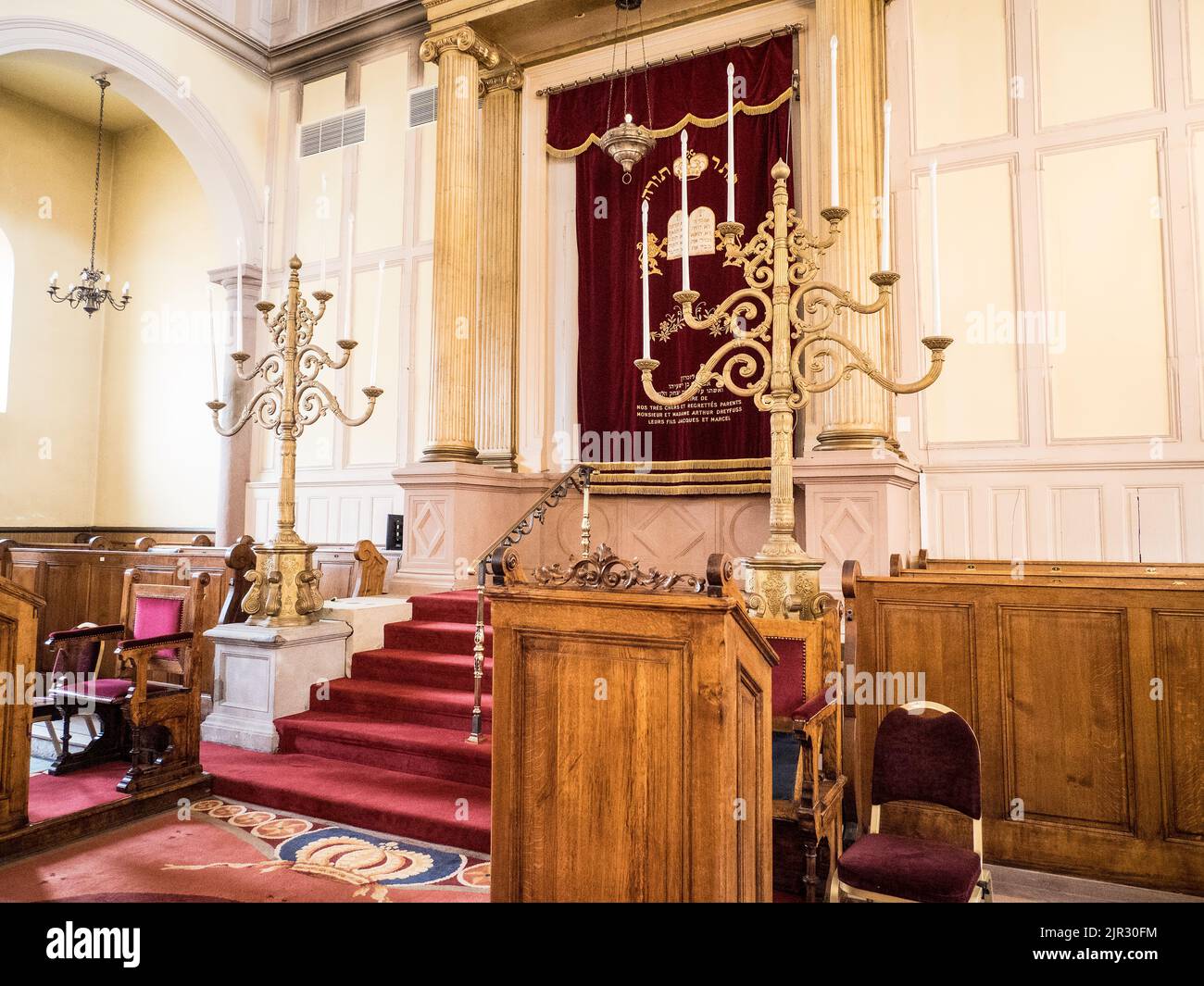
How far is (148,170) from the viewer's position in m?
11.0

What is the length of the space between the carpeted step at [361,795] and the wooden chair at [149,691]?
10.8 inches

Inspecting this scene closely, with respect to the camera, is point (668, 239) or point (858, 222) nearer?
point (858, 222)

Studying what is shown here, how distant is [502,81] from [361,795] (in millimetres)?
6541

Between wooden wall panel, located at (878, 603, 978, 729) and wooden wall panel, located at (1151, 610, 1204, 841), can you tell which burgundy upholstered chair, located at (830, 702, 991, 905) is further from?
wooden wall panel, located at (1151, 610, 1204, 841)

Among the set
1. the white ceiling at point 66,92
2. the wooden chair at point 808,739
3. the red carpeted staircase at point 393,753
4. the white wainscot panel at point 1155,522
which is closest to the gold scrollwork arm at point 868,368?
the wooden chair at point 808,739

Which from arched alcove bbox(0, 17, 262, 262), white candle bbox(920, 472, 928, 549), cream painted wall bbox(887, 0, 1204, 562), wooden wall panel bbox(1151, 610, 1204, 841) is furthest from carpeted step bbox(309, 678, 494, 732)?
arched alcove bbox(0, 17, 262, 262)

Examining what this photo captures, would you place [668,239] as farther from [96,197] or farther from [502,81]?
[96,197]

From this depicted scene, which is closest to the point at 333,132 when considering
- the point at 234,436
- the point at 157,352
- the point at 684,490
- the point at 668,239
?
the point at 234,436

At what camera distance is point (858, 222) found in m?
5.32

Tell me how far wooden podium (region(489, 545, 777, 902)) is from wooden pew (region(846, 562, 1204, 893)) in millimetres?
1842

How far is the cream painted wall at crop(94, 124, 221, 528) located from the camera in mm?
10336

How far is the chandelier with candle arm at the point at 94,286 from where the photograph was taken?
9.34 metres

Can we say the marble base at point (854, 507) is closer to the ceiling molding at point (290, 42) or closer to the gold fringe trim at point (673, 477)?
the gold fringe trim at point (673, 477)

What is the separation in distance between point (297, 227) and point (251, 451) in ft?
8.52
